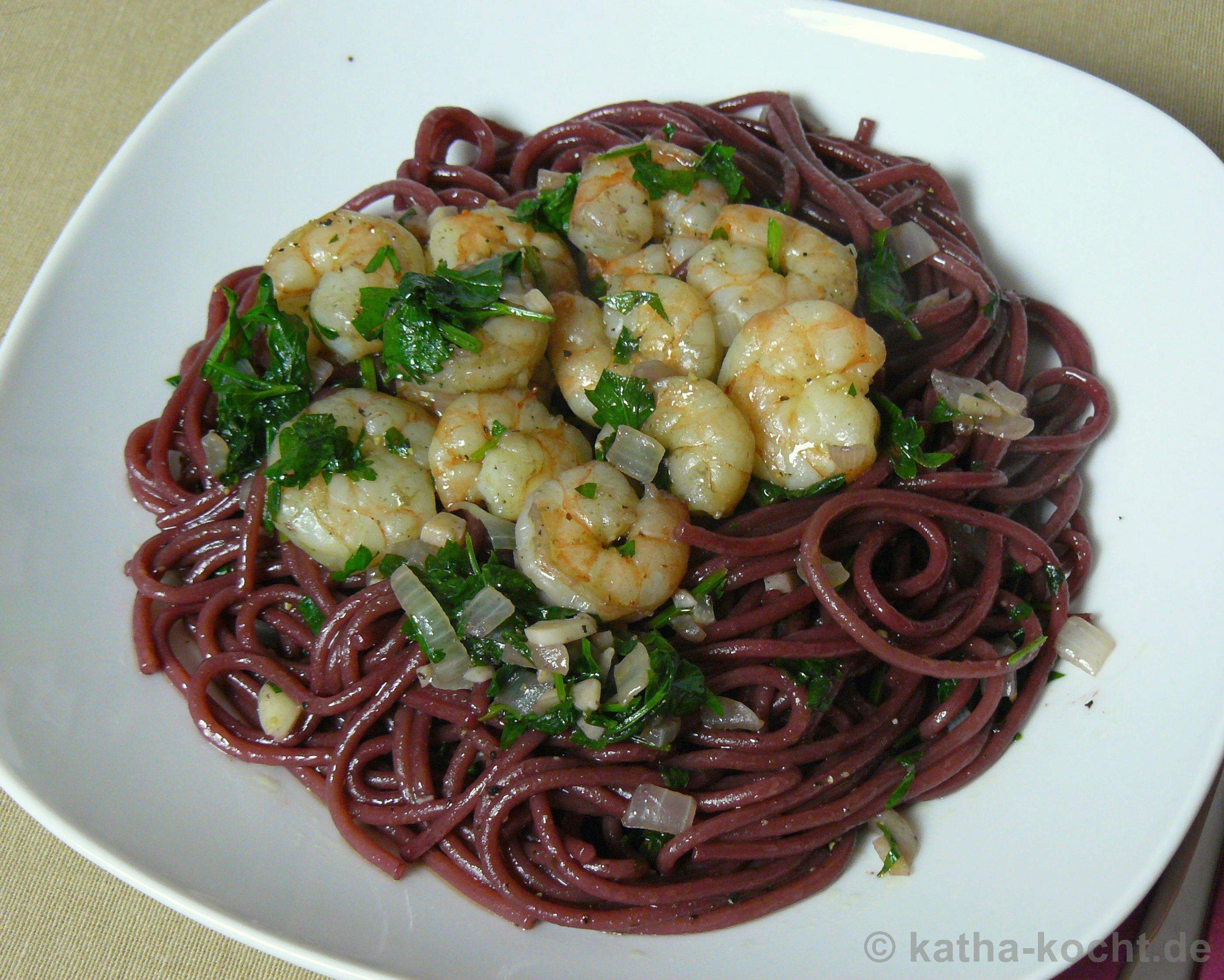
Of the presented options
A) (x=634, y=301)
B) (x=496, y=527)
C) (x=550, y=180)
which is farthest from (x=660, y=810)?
(x=550, y=180)

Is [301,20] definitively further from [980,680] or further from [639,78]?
[980,680]

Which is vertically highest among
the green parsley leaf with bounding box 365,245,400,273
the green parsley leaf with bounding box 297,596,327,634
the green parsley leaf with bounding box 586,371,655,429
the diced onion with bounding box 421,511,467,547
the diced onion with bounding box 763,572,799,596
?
the green parsley leaf with bounding box 365,245,400,273

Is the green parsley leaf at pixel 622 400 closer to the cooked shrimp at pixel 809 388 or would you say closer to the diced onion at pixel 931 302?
the cooked shrimp at pixel 809 388

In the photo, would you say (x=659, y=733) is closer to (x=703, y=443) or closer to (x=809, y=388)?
(x=703, y=443)

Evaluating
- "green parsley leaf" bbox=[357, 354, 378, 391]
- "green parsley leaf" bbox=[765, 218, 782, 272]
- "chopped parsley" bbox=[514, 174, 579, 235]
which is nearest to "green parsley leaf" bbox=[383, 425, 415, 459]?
"green parsley leaf" bbox=[357, 354, 378, 391]

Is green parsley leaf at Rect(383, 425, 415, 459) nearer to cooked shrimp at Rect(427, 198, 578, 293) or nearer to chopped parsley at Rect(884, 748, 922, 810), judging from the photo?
cooked shrimp at Rect(427, 198, 578, 293)

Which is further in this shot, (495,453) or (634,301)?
(634,301)

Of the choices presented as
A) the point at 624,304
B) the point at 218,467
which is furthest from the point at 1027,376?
the point at 218,467
